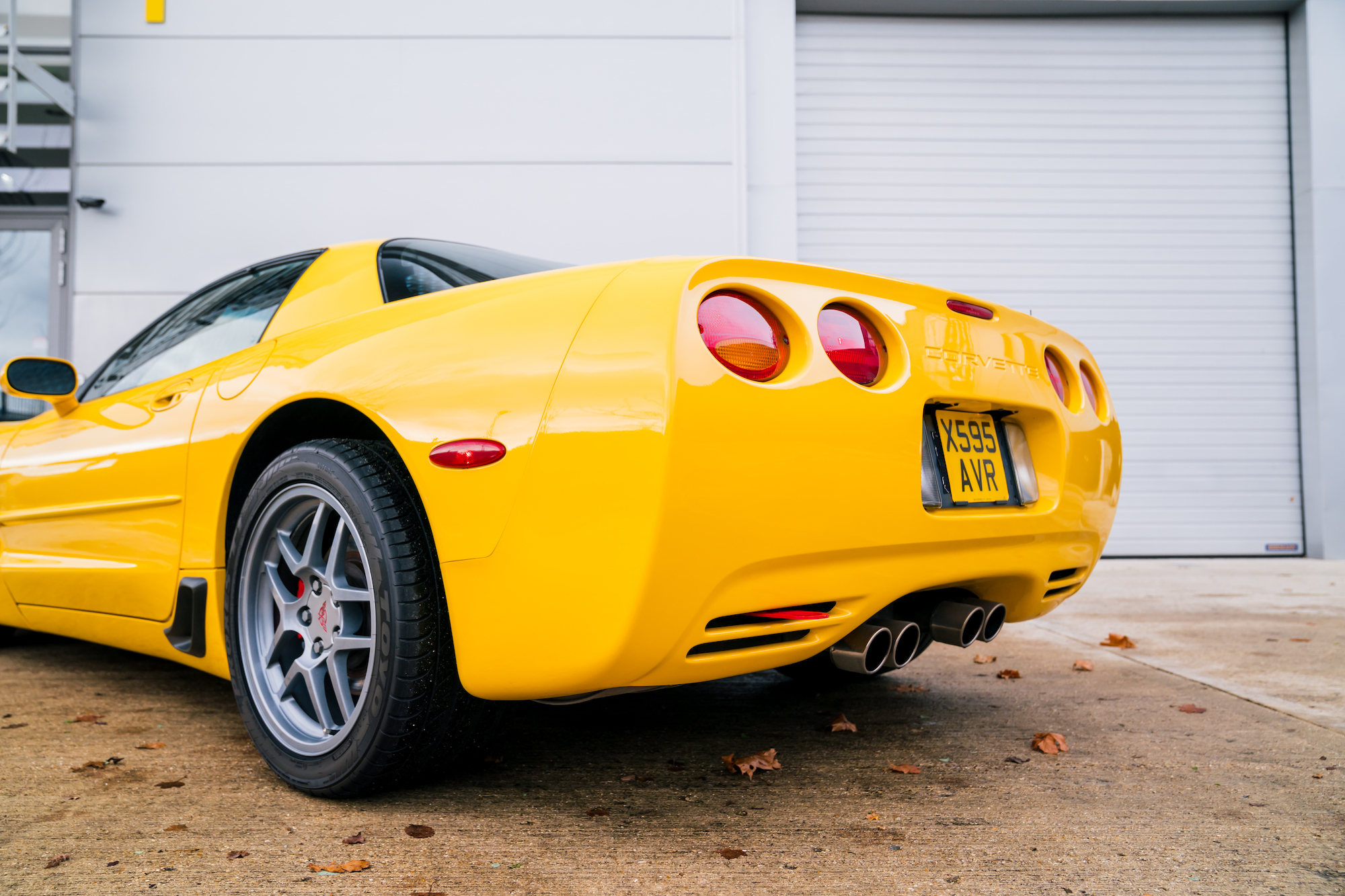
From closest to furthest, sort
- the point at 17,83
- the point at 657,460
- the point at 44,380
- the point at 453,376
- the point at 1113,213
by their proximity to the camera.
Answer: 1. the point at 657,460
2. the point at 453,376
3. the point at 44,380
4. the point at 17,83
5. the point at 1113,213

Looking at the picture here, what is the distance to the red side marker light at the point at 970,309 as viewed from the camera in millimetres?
1898

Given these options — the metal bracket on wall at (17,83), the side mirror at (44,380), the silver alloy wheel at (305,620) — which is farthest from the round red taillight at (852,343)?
the metal bracket on wall at (17,83)

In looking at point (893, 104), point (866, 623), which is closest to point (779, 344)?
point (866, 623)

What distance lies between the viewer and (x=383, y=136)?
658 cm

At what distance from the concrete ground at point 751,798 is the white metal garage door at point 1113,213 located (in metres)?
5.04

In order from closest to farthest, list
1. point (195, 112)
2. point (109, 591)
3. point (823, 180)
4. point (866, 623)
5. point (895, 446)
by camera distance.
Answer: point (895, 446) → point (866, 623) → point (109, 591) → point (195, 112) → point (823, 180)

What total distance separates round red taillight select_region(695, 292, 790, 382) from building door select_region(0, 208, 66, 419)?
719 centimetres

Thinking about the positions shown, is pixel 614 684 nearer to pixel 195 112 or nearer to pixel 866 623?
pixel 866 623

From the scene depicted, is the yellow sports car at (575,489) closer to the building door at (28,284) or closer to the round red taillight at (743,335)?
the round red taillight at (743,335)

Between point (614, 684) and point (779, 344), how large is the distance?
65cm

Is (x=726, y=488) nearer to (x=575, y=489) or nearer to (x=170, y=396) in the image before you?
(x=575, y=489)

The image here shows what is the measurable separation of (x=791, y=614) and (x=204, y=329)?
6.57 ft

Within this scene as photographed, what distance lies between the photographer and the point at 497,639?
1.50 metres

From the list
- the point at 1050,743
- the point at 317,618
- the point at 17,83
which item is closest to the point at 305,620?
the point at 317,618
